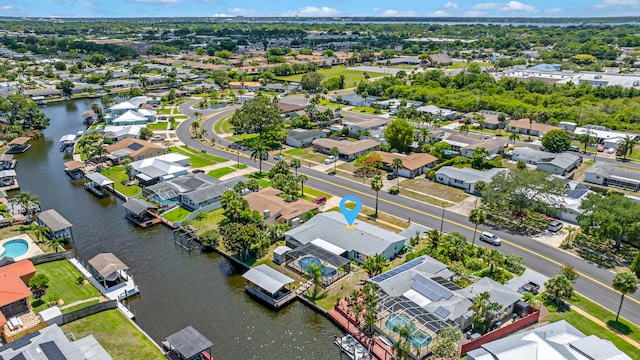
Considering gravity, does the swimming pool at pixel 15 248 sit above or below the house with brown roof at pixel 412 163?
below

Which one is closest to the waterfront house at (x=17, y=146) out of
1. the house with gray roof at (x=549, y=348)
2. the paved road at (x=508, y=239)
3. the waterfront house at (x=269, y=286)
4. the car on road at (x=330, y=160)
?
the paved road at (x=508, y=239)

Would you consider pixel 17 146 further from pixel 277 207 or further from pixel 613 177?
pixel 613 177

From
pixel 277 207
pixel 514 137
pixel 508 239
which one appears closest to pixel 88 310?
pixel 277 207

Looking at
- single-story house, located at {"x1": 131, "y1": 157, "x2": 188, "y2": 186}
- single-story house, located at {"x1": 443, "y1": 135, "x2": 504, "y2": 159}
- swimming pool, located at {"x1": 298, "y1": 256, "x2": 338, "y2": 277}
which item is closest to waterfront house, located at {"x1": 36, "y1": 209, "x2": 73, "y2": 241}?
single-story house, located at {"x1": 131, "y1": 157, "x2": 188, "y2": 186}

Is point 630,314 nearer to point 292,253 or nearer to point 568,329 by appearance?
point 568,329

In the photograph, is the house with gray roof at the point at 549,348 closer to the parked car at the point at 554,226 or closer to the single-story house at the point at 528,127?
the parked car at the point at 554,226

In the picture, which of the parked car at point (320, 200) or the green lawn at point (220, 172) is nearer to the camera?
the parked car at point (320, 200)

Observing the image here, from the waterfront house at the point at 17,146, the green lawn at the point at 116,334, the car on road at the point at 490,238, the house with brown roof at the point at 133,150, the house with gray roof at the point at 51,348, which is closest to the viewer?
the house with gray roof at the point at 51,348

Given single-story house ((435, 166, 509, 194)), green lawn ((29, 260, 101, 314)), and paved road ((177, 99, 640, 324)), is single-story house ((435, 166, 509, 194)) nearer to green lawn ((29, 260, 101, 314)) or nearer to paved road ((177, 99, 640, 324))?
paved road ((177, 99, 640, 324))
